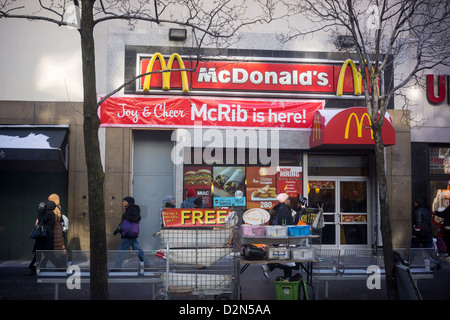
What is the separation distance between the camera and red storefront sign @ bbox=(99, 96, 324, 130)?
13.0 m

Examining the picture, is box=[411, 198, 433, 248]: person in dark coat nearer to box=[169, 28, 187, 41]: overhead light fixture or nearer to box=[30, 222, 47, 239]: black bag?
box=[169, 28, 187, 41]: overhead light fixture

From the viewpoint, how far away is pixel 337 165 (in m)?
14.1

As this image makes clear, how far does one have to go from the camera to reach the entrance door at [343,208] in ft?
45.8

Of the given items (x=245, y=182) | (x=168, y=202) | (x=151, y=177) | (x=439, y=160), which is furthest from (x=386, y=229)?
(x=151, y=177)

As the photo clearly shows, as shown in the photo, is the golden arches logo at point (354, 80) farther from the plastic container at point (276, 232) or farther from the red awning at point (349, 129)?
the plastic container at point (276, 232)

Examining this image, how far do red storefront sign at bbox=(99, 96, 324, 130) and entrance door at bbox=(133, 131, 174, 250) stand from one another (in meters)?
0.65

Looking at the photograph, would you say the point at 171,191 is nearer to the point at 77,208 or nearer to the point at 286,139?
the point at 77,208

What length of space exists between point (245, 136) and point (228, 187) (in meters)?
1.54

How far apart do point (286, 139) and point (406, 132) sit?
353 centimetres

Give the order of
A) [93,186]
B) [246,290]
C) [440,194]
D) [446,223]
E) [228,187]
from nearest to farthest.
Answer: [93,186], [246,290], [446,223], [228,187], [440,194]

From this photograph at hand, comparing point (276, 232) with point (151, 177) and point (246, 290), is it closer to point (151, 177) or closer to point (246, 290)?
point (246, 290)

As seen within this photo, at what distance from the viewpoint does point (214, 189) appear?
44.2 ft
